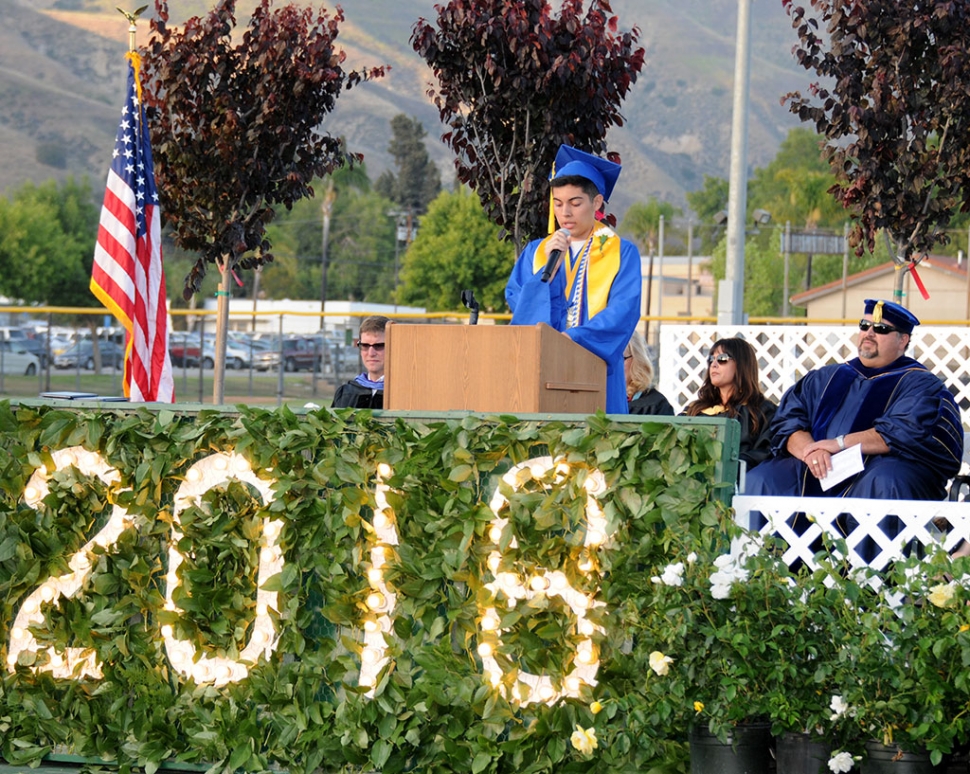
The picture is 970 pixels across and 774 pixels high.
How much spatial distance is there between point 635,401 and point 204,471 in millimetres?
3645

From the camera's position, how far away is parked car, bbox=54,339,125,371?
22.9m

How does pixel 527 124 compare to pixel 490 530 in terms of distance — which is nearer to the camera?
pixel 490 530

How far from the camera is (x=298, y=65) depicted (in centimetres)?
1121

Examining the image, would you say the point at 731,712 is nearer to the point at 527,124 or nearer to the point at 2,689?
the point at 2,689

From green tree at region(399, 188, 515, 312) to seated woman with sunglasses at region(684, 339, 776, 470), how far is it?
2556 inches

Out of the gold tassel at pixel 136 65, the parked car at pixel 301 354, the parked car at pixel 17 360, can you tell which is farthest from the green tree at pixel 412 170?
the gold tassel at pixel 136 65

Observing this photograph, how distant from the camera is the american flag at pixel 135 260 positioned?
29.1ft

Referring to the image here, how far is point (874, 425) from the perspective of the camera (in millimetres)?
6723

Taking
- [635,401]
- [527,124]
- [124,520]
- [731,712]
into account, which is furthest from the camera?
[527,124]

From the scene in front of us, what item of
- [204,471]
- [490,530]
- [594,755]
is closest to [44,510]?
[204,471]

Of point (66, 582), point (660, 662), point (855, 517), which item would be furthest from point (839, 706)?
point (66, 582)

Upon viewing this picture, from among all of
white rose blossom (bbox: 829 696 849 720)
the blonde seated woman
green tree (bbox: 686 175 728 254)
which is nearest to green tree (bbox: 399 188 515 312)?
green tree (bbox: 686 175 728 254)

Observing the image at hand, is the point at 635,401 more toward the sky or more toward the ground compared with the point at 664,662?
more toward the sky

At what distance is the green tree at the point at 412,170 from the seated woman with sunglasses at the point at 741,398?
383 ft
